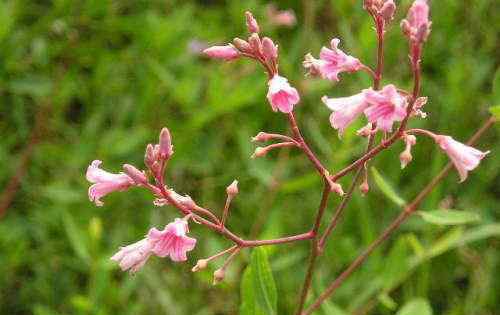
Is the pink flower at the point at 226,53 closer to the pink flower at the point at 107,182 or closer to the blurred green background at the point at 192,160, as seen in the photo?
the pink flower at the point at 107,182

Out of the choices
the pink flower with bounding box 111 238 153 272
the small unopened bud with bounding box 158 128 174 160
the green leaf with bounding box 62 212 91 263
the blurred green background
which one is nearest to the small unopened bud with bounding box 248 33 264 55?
the small unopened bud with bounding box 158 128 174 160

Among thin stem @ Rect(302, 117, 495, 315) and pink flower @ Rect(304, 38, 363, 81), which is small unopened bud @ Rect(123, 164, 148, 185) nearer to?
pink flower @ Rect(304, 38, 363, 81)

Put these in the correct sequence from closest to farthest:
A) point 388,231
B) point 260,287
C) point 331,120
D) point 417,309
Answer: point 331,120
point 260,287
point 388,231
point 417,309

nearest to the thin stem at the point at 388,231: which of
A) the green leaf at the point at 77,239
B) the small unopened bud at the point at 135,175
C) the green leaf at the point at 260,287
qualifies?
the green leaf at the point at 260,287

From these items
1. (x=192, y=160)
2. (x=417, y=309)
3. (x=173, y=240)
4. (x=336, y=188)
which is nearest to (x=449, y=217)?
(x=417, y=309)

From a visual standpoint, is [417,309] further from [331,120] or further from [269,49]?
[269,49]

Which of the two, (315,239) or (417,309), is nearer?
(315,239)
